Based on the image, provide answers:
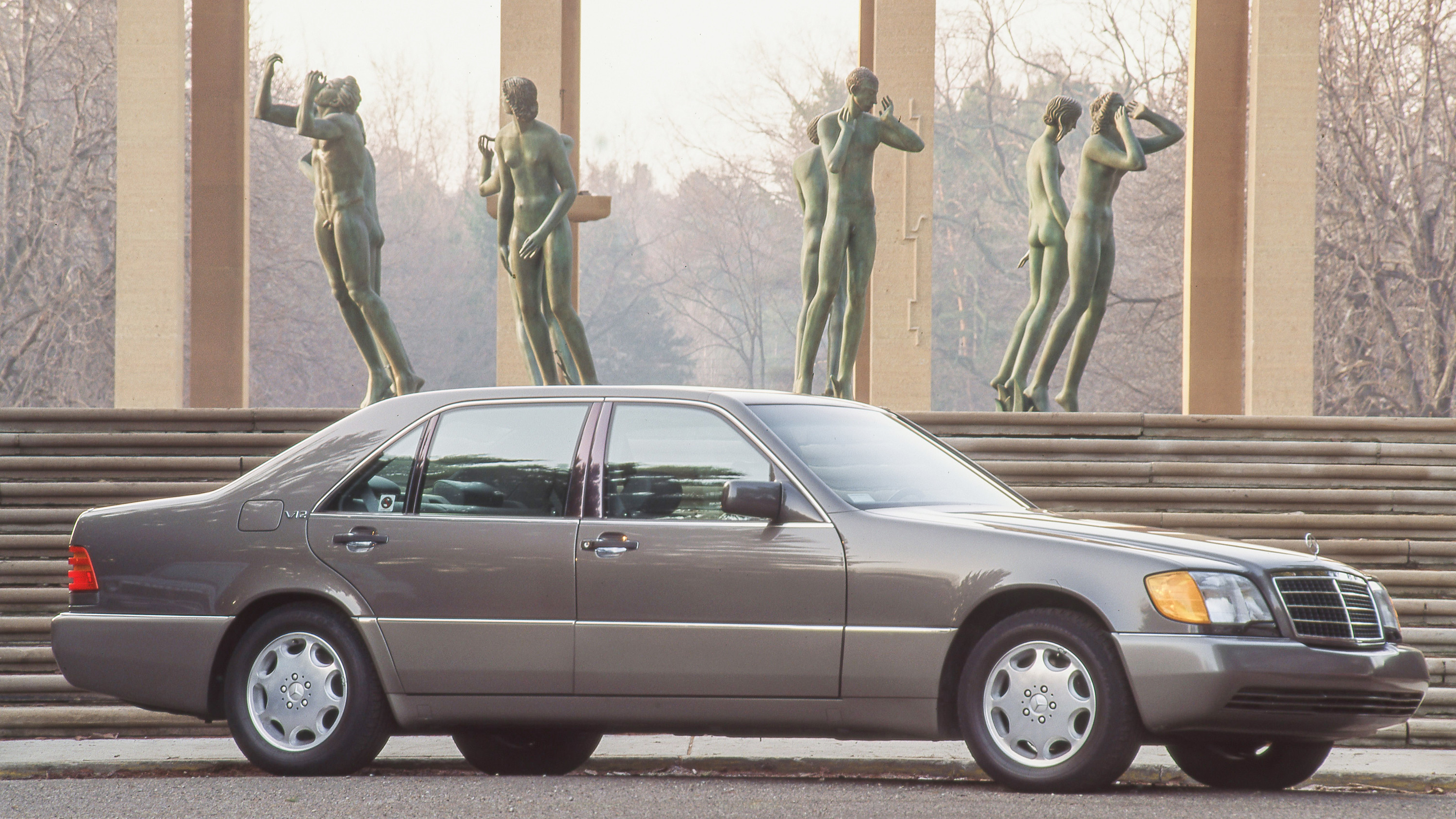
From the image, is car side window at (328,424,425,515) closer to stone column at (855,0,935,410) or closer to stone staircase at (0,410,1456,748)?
stone staircase at (0,410,1456,748)

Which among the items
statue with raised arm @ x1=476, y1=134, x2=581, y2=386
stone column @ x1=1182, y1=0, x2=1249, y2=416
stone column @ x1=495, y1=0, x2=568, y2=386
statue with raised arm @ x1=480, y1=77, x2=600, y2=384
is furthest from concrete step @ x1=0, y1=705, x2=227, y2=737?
stone column @ x1=1182, y1=0, x2=1249, y2=416

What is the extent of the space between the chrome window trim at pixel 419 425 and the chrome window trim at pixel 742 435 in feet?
0.51

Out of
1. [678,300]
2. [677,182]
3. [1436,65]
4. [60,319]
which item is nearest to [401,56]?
[677,182]

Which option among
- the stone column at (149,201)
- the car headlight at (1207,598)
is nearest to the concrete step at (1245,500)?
the car headlight at (1207,598)

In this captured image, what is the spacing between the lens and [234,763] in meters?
7.20

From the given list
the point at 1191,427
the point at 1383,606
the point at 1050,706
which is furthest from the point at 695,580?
the point at 1191,427

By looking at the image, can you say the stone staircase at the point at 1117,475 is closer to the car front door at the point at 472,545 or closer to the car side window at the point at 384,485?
the car side window at the point at 384,485

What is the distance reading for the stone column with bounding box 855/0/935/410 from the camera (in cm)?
1817

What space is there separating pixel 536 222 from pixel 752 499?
8.45m

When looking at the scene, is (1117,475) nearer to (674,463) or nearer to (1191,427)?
(1191,427)

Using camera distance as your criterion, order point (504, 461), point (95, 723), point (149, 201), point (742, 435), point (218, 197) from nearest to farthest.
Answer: point (742, 435) → point (504, 461) → point (95, 723) → point (149, 201) → point (218, 197)

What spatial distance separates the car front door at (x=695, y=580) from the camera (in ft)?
19.8

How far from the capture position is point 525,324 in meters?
14.3

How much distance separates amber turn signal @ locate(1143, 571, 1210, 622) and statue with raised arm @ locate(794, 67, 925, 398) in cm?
810
